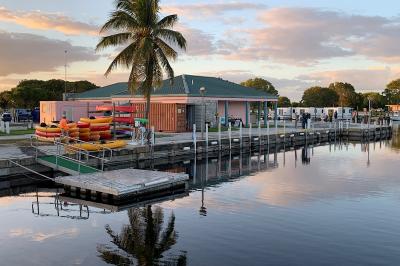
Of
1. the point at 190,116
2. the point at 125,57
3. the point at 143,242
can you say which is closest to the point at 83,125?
the point at 125,57

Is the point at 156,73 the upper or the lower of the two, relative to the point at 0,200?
upper

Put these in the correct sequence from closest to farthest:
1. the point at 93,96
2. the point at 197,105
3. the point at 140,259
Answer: the point at 140,259 → the point at 197,105 → the point at 93,96

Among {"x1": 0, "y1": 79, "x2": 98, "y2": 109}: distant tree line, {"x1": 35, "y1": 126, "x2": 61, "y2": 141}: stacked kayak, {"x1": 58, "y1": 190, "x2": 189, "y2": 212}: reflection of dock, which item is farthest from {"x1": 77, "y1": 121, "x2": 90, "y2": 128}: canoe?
{"x1": 0, "y1": 79, "x2": 98, "y2": 109}: distant tree line

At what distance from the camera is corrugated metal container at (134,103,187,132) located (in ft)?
136

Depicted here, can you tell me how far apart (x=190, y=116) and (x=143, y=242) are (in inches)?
1247

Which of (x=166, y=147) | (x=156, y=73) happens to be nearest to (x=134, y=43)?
(x=156, y=73)

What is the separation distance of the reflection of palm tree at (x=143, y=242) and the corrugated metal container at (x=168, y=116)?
83.8ft

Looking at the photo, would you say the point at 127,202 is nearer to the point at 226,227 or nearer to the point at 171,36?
the point at 226,227

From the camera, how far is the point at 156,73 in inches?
1264

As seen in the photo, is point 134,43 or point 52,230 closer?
point 52,230

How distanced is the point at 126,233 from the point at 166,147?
54.5 feet

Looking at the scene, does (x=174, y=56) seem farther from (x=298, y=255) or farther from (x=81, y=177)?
(x=298, y=255)

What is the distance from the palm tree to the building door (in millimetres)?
11947

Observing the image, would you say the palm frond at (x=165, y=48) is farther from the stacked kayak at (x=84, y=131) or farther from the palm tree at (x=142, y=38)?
the stacked kayak at (x=84, y=131)
